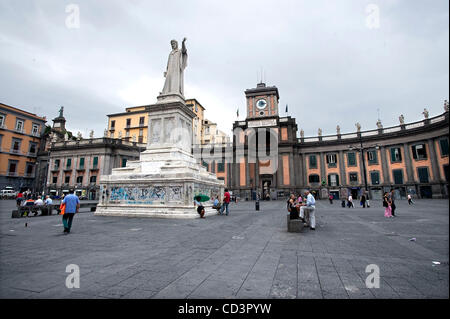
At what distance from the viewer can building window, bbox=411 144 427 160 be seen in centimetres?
3319

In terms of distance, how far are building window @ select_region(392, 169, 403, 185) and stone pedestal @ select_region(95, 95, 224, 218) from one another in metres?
35.1

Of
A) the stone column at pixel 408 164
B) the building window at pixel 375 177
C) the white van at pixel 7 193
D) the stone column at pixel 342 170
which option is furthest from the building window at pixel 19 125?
the stone column at pixel 408 164

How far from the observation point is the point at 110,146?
4194cm

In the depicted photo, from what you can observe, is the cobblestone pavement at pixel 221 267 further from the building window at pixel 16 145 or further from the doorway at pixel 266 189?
the building window at pixel 16 145

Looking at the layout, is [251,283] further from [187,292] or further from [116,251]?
[116,251]

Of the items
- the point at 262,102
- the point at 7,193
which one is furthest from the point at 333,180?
the point at 7,193

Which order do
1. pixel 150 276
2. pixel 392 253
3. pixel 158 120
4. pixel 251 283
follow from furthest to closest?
1. pixel 158 120
2. pixel 392 253
3. pixel 150 276
4. pixel 251 283

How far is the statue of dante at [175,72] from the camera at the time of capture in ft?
47.5

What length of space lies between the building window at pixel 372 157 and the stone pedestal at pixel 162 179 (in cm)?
3498

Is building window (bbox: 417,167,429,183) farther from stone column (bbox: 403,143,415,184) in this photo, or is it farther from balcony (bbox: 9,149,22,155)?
balcony (bbox: 9,149,22,155)

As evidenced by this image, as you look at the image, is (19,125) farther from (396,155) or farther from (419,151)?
(419,151)

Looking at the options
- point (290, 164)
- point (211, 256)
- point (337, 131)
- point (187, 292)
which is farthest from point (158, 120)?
point (337, 131)

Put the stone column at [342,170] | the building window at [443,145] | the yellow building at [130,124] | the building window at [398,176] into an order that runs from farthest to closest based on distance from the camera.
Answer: the yellow building at [130,124] < the stone column at [342,170] < the building window at [398,176] < the building window at [443,145]
